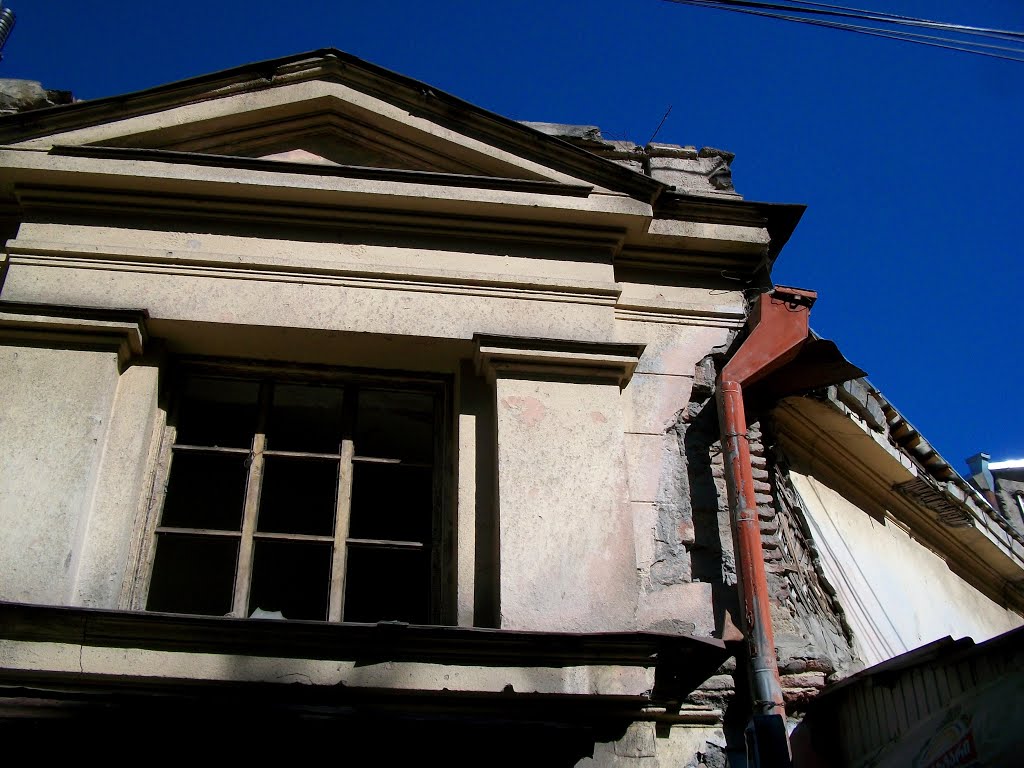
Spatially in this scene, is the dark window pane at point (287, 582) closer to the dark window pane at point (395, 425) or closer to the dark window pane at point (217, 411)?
the dark window pane at point (217, 411)

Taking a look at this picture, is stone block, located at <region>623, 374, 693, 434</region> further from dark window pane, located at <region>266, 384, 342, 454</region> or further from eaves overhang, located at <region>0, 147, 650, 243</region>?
dark window pane, located at <region>266, 384, 342, 454</region>

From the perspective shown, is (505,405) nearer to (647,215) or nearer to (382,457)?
(382,457)

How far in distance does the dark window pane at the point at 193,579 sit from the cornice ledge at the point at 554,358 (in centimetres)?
189

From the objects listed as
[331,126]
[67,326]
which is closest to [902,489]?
[331,126]

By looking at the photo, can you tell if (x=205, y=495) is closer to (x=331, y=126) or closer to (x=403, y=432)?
(x=403, y=432)

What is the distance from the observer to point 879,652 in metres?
5.98

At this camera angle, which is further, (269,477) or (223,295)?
(269,477)

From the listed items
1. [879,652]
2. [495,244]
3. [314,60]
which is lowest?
[879,652]

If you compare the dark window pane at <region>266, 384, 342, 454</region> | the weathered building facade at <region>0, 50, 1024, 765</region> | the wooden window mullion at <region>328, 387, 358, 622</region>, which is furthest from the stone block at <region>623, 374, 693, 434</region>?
the dark window pane at <region>266, 384, 342, 454</region>

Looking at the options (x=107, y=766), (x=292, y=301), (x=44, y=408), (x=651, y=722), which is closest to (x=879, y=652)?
(x=651, y=722)

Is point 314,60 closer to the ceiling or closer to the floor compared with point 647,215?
closer to the ceiling

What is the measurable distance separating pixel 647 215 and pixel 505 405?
1.43 metres

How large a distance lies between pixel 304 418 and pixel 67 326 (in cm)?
126

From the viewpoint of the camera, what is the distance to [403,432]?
18.7ft
